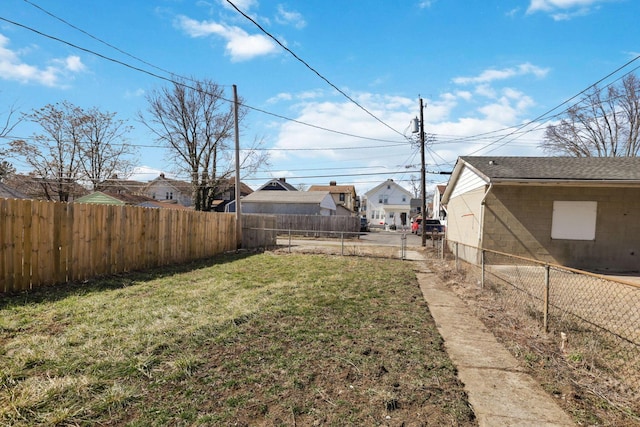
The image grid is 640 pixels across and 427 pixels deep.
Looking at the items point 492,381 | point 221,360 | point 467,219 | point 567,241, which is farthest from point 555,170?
point 221,360

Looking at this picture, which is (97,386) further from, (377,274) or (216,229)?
(216,229)

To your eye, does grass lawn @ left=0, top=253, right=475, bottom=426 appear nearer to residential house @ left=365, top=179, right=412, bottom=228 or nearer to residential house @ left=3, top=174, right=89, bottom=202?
residential house @ left=3, top=174, right=89, bottom=202

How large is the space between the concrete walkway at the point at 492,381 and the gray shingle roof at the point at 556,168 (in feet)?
23.7

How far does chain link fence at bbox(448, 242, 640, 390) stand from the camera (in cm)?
361

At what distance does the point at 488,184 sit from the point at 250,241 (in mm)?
10246

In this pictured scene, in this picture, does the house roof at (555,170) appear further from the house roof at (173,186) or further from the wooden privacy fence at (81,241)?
the house roof at (173,186)

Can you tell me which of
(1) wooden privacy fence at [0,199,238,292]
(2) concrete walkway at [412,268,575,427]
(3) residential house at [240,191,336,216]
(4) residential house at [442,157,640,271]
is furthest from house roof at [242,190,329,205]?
(2) concrete walkway at [412,268,575,427]

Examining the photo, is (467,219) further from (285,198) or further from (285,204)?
(285,198)

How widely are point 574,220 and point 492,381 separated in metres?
10.0

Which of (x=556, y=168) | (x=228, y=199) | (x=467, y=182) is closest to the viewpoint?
(x=556, y=168)

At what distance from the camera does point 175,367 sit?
3068 mm

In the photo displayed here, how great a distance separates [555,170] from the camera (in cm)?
1123

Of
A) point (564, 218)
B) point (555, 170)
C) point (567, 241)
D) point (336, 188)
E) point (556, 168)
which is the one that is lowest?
point (567, 241)

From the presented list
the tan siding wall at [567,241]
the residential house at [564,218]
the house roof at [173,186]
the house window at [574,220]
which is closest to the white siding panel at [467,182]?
the residential house at [564,218]
